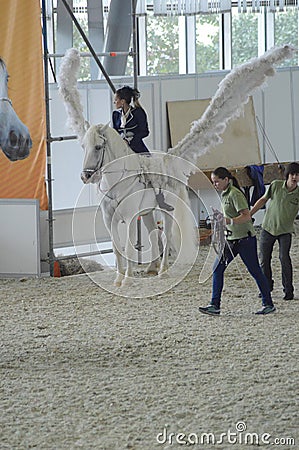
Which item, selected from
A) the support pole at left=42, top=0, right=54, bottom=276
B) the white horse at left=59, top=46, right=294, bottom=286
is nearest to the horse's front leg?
the white horse at left=59, top=46, right=294, bottom=286

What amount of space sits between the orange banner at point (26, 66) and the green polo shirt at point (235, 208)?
2215 mm

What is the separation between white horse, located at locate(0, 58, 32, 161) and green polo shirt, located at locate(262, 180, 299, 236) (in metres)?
2.27

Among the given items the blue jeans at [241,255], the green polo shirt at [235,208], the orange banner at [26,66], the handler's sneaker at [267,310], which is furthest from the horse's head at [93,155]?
the handler's sneaker at [267,310]

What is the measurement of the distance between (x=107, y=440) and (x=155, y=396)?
0.68m

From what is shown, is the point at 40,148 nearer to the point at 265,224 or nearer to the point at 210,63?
the point at 265,224

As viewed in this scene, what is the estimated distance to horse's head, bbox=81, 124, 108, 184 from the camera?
748 cm

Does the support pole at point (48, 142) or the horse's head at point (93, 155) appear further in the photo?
the support pole at point (48, 142)

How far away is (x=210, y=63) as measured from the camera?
11.3m

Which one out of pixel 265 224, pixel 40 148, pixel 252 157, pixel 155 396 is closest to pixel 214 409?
pixel 155 396

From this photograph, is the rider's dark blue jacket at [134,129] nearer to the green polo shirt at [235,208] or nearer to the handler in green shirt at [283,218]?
the handler in green shirt at [283,218]

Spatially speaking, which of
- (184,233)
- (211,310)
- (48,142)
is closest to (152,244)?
(184,233)

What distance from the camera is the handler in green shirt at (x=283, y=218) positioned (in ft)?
22.8

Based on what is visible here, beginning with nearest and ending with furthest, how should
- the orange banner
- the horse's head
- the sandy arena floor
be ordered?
the sandy arena floor < the horse's head < the orange banner

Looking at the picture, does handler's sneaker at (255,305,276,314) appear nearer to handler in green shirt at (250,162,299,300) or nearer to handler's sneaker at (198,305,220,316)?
handler's sneaker at (198,305,220,316)
